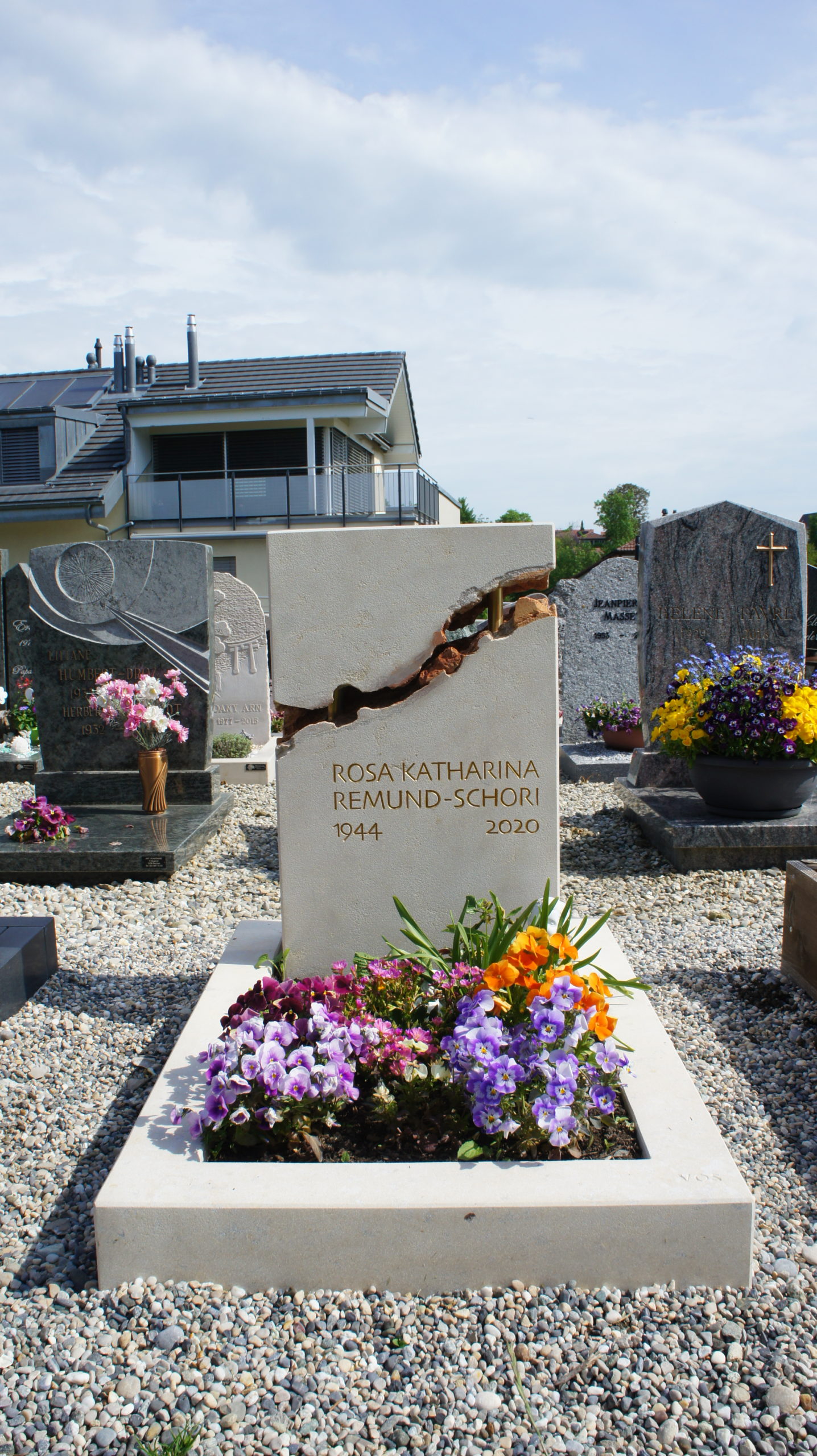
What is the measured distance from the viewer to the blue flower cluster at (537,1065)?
2268 mm

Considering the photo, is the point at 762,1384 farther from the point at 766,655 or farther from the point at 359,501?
the point at 359,501

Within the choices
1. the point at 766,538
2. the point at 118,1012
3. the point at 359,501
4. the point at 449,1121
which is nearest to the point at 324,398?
the point at 359,501

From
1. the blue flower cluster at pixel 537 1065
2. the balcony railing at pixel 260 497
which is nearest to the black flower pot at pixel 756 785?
the blue flower cluster at pixel 537 1065

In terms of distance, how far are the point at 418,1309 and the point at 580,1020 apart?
2.42 feet

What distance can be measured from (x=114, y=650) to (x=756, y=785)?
4528mm

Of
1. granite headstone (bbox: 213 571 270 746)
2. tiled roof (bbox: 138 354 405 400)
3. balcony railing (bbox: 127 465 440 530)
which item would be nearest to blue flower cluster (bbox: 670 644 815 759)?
granite headstone (bbox: 213 571 270 746)

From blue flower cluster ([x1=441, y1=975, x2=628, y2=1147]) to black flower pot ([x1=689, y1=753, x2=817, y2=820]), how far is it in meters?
3.40

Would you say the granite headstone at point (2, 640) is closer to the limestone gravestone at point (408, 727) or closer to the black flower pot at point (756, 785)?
the black flower pot at point (756, 785)

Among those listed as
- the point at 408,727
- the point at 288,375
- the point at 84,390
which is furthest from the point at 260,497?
the point at 408,727

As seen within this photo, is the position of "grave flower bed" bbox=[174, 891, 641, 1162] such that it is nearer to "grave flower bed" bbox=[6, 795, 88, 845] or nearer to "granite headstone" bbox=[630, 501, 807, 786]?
"grave flower bed" bbox=[6, 795, 88, 845]

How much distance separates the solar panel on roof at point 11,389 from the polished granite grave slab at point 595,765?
60.6 feet

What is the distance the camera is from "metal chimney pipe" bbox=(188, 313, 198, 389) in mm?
21609

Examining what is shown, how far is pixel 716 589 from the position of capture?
22.3 ft

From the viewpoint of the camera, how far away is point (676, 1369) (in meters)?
1.93
